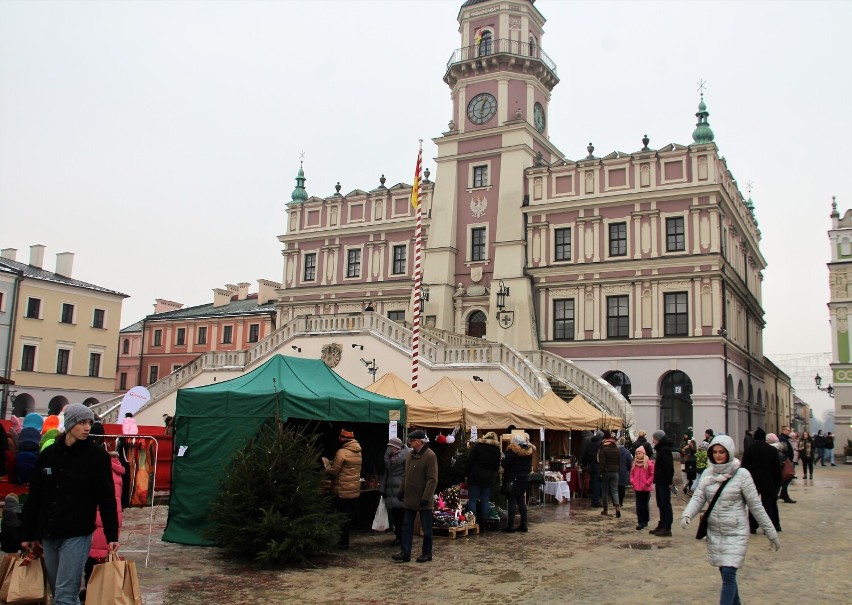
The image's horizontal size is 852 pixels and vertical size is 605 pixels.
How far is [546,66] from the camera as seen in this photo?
4353 centimetres

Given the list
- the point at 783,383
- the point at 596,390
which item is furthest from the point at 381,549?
the point at 783,383

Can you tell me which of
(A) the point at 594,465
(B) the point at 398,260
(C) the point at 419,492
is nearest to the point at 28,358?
(B) the point at 398,260

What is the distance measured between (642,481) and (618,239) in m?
25.4

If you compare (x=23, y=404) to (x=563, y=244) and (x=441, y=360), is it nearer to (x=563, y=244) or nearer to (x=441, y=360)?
(x=441, y=360)

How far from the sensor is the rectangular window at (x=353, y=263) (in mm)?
46562

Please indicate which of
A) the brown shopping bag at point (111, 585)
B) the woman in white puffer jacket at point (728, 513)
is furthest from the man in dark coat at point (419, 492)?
the brown shopping bag at point (111, 585)

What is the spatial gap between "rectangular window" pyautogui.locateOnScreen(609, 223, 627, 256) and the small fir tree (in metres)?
30.0

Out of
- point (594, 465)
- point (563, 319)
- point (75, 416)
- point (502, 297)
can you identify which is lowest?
point (594, 465)

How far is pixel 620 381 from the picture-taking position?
38906mm

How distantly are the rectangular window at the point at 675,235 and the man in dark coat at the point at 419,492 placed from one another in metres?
28.5

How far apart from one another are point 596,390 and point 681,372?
781cm

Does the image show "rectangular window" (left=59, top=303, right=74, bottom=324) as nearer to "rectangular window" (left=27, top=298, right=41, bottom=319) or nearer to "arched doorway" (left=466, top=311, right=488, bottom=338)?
"rectangular window" (left=27, top=298, right=41, bottom=319)

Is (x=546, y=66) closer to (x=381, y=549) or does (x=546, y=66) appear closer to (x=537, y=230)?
(x=537, y=230)

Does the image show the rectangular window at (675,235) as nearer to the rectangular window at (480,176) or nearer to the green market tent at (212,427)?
the rectangular window at (480,176)
